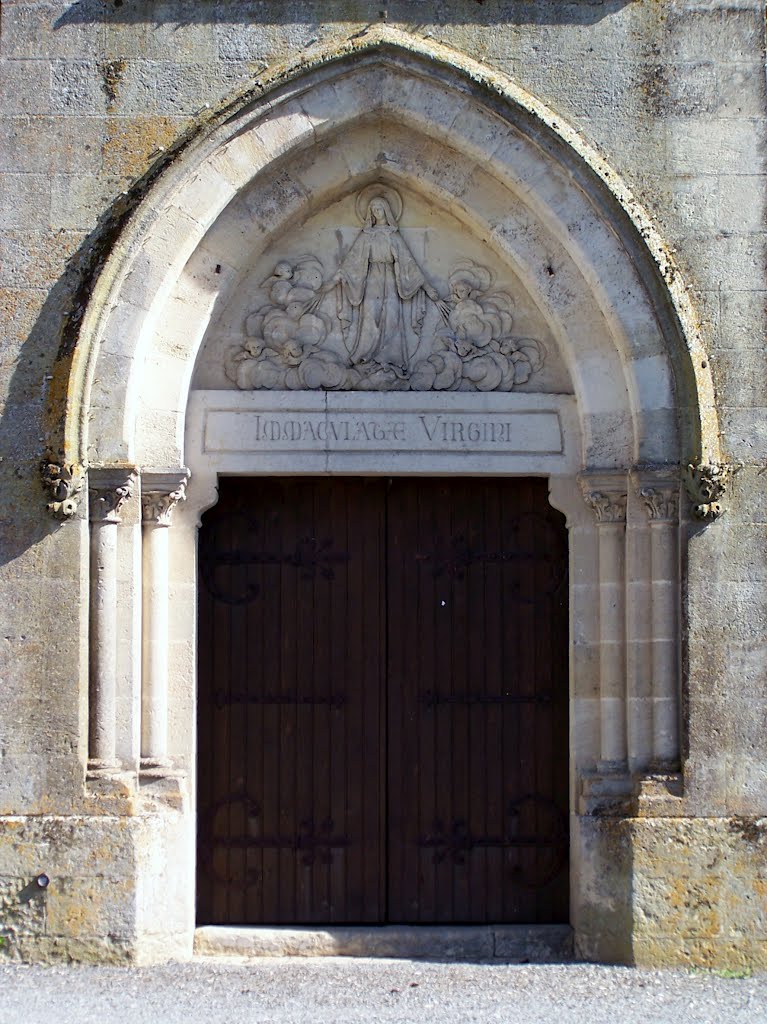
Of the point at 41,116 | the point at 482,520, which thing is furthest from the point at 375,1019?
the point at 41,116

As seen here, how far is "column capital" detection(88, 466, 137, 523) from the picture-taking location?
22.1ft

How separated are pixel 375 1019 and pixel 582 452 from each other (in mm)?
2887

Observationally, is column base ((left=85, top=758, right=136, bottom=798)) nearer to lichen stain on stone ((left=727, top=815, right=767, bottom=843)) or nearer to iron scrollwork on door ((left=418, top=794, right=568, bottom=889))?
iron scrollwork on door ((left=418, top=794, right=568, bottom=889))

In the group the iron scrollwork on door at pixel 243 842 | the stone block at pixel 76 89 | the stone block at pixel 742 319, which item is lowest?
the iron scrollwork on door at pixel 243 842

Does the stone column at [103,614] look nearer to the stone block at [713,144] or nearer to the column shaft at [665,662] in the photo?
the column shaft at [665,662]

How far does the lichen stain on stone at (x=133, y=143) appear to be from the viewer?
22.5 ft

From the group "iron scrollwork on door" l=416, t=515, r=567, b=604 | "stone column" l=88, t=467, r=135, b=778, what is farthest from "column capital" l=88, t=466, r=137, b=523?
"iron scrollwork on door" l=416, t=515, r=567, b=604

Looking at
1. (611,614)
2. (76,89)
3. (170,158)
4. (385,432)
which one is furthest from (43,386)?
(611,614)

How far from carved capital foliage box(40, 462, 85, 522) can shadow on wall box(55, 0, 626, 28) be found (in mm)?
2184

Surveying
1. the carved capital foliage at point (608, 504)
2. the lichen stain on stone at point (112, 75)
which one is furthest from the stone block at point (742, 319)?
the lichen stain on stone at point (112, 75)

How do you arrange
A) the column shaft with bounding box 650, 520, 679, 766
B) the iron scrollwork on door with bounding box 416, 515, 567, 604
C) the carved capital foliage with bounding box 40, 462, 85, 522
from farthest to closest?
1. the iron scrollwork on door with bounding box 416, 515, 567, 604
2. the column shaft with bounding box 650, 520, 679, 766
3. the carved capital foliage with bounding box 40, 462, 85, 522

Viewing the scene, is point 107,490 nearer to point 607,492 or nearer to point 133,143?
point 133,143

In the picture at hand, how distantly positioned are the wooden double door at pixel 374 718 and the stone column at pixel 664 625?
590 mm

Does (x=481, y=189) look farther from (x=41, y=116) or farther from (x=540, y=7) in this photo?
(x=41, y=116)
